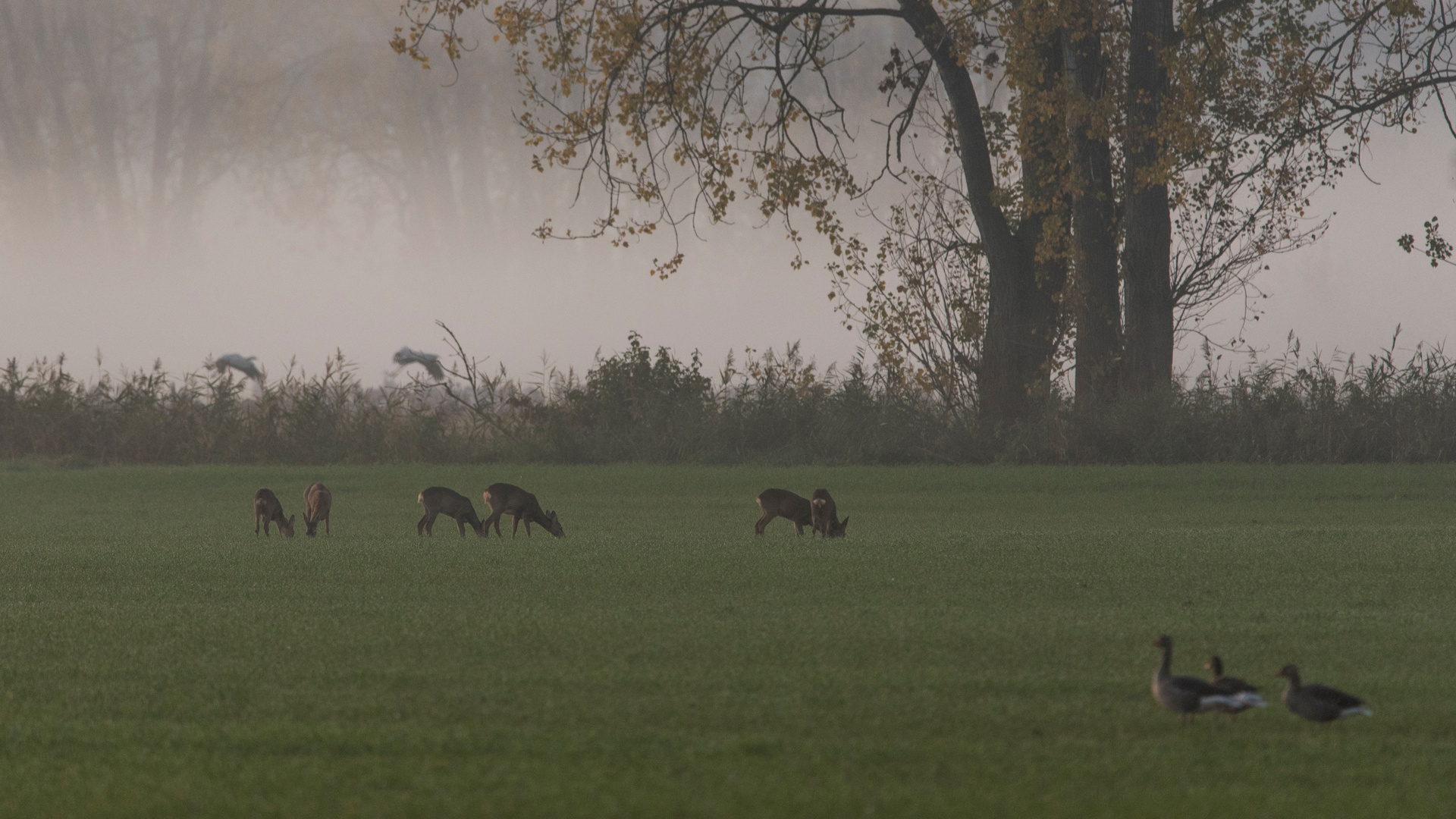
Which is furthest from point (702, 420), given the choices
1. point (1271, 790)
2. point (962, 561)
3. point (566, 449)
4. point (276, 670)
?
point (1271, 790)

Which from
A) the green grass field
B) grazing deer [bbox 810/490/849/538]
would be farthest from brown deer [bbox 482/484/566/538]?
grazing deer [bbox 810/490/849/538]

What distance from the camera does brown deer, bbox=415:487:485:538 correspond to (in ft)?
31.9

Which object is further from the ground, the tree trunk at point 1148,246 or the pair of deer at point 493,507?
the tree trunk at point 1148,246

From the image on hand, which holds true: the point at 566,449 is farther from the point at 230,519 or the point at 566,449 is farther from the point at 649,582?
the point at 649,582

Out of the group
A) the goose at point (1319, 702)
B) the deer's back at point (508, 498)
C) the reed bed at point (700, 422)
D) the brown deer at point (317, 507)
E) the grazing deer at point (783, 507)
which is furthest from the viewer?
the reed bed at point (700, 422)

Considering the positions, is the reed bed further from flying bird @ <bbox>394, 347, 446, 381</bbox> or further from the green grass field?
the green grass field

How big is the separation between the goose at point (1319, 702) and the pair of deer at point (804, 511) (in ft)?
18.6

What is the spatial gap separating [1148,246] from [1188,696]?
14120mm

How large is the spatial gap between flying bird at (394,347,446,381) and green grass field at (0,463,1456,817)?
10316 mm

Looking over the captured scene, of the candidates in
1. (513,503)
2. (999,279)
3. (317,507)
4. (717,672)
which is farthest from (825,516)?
(999,279)

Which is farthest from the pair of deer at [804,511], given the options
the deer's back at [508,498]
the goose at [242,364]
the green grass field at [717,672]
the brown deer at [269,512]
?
the goose at [242,364]

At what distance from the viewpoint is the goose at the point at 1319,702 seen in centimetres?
327

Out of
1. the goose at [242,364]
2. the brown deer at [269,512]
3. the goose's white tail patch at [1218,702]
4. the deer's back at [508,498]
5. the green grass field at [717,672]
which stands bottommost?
the green grass field at [717,672]

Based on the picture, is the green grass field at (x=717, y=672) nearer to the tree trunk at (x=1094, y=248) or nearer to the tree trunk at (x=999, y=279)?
the tree trunk at (x=1094, y=248)
